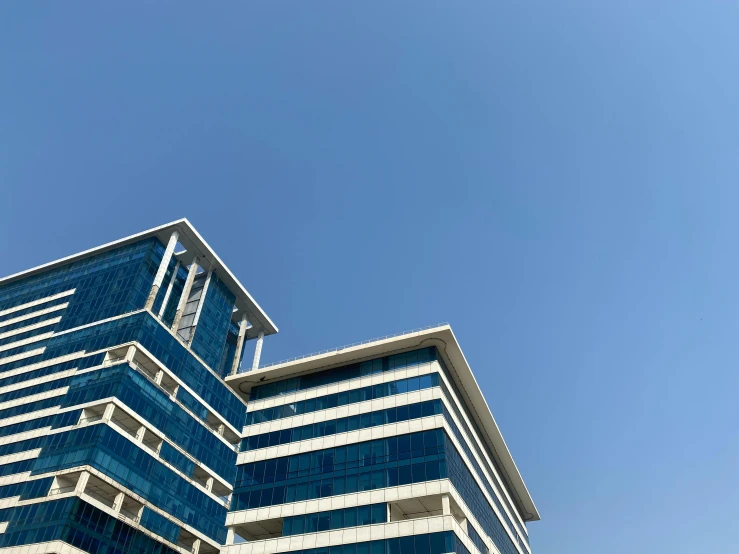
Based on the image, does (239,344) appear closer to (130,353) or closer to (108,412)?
(130,353)

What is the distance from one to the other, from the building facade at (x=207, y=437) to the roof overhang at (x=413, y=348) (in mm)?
262

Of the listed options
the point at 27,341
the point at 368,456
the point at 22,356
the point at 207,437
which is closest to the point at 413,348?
the point at 368,456

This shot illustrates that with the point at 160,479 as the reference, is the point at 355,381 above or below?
above

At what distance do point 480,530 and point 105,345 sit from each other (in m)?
50.9

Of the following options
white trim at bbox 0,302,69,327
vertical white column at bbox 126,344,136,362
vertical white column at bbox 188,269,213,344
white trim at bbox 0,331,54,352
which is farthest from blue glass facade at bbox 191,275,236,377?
white trim at bbox 0,331,54,352

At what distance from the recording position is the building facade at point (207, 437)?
59.9 metres

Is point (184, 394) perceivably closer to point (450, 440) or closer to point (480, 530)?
point (450, 440)

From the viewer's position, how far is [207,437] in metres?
77.4

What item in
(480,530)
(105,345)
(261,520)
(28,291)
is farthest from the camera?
(28,291)

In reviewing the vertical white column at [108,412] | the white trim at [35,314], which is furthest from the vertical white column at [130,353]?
the white trim at [35,314]

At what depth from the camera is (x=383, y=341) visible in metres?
70.9

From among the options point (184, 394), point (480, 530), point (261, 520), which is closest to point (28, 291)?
point (184, 394)

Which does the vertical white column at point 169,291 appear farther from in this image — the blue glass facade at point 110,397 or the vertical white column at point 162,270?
the vertical white column at point 162,270

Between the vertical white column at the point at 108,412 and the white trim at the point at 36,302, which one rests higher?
the white trim at the point at 36,302
